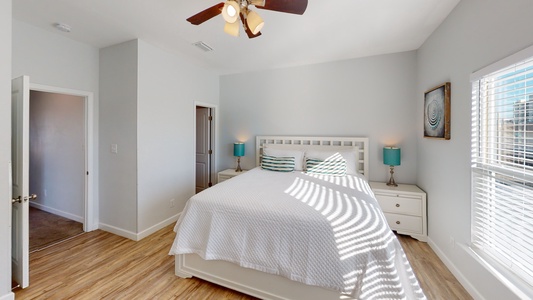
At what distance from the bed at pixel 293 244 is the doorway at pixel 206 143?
221 cm

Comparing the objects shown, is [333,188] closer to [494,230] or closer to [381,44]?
[494,230]

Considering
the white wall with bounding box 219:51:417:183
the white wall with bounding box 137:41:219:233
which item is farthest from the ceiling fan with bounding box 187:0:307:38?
the white wall with bounding box 219:51:417:183

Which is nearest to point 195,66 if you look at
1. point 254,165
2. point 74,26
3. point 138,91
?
point 138,91

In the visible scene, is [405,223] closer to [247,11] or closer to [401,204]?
[401,204]

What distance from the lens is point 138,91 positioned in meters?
2.77

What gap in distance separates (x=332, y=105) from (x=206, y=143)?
2.62m

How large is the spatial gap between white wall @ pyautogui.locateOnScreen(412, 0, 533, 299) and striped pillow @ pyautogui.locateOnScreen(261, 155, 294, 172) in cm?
183

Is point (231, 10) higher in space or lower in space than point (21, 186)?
higher

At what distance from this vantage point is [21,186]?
6.19 feet

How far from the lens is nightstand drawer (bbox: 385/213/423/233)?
2.80 metres

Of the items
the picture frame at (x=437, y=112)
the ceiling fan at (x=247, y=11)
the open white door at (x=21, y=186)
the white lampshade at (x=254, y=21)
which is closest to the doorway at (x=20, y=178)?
the open white door at (x=21, y=186)

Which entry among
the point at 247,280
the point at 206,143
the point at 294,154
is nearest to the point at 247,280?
the point at 247,280

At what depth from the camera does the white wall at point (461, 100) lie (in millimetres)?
1480

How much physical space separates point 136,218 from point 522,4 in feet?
13.6
